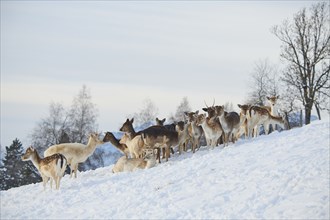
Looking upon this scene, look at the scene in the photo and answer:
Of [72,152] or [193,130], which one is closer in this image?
[72,152]

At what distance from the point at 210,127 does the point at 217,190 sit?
282 inches

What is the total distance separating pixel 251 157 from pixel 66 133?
2586 centimetres

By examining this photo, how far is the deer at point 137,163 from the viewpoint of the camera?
57.7ft

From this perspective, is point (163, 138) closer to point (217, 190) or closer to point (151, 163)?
point (151, 163)

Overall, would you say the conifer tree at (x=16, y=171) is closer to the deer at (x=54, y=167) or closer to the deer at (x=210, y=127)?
the deer at (x=54, y=167)

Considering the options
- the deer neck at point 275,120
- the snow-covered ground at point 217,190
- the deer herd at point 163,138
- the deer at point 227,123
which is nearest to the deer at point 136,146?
the deer herd at point 163,138

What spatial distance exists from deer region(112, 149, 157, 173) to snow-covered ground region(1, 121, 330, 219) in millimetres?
1353

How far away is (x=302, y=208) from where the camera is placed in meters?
9.09

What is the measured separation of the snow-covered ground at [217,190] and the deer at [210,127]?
2.66 m

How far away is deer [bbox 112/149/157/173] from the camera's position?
17577 mm

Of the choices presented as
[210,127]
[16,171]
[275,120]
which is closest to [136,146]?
[210,127]

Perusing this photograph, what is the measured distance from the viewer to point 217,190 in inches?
449

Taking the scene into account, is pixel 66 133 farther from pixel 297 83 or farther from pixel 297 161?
pixel 297 161

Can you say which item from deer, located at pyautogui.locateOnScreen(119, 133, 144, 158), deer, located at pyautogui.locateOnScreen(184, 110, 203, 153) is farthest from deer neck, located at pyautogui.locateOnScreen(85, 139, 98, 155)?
deer, located at pyautogui.locateOnScreen(184, 110, 203, 153)
